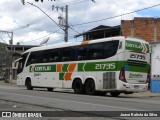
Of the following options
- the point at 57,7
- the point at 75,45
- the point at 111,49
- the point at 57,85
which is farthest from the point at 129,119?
the point at 57,7

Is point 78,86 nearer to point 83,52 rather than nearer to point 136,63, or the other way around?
point 83,52

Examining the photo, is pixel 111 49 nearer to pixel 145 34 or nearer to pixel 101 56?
pixel 101 56

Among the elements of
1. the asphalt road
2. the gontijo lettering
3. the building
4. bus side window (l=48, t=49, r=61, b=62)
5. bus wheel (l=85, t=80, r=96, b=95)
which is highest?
the building

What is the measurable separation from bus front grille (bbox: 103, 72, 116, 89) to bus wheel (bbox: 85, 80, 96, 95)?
1.14 m

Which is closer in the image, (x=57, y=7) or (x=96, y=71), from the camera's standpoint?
(x=96, y=71)

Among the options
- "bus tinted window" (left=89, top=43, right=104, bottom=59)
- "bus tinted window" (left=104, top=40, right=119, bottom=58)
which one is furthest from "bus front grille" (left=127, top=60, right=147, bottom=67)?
"bus tinted window" (left=89, top=43, right=104, bottom=59)

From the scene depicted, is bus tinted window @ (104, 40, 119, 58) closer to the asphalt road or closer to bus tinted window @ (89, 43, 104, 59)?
bus tinted window @ (89, 43, 104, 59)

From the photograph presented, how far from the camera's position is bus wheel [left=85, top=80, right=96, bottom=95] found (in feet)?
85.3

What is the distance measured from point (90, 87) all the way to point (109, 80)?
6.16 feet

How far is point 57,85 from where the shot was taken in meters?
29.3

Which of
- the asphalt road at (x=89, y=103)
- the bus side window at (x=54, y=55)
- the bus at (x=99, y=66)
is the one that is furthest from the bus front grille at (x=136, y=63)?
the bus side window at (x=54, y=55)

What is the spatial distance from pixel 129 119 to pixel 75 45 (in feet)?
49.9

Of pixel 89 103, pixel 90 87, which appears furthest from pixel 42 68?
pixel 89 103

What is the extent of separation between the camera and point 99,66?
25328mm
